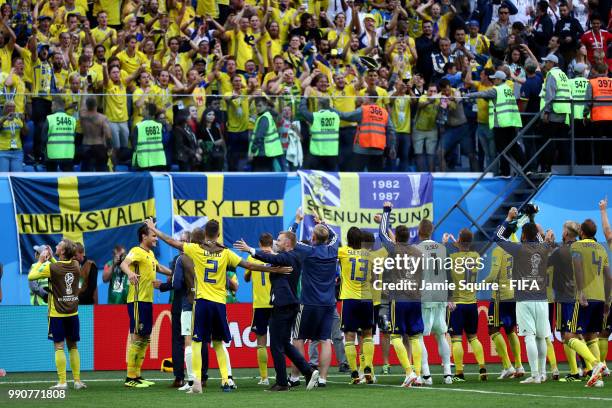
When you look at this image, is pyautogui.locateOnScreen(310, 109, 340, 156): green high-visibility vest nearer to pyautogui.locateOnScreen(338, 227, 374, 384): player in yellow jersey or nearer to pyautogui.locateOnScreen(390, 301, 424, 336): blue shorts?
pyautogui.locateOnScreen(338, 227, 374, 384): player in yellow jersey

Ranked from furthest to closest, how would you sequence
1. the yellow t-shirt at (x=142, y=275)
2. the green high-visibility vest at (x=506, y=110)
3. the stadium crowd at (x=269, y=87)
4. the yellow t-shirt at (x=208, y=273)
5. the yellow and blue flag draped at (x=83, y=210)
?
the green high-visibility vest at (x=506, y=110)
the yellow and blue flag draped at (x=83, y=210)
the stadium crowd at (x=269, y=87)
the yellow t-shirt at (x=142, y=275)
the yellow t-shirt at (x=208, y=273)

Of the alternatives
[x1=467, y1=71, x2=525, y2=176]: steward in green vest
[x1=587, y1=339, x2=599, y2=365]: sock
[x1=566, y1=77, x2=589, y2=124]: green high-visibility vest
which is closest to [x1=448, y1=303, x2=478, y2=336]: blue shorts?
[x1=587, y1=339, x2=599, y2=365]: sock

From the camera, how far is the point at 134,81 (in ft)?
84.0

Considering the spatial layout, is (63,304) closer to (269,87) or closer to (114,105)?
(114,105)

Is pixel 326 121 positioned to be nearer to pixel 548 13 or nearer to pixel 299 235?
pixel 299 235

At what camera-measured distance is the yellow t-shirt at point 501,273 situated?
19539mm

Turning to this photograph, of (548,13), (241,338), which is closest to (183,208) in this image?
(241,338)

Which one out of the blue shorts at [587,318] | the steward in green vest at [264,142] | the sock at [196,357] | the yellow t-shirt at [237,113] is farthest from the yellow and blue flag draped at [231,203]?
the blue shorts at [587,318]

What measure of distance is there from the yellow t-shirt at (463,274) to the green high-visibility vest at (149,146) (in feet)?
25.8

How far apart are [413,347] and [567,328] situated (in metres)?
2.34

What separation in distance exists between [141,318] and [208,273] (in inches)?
75.3

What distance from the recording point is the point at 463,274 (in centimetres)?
1977

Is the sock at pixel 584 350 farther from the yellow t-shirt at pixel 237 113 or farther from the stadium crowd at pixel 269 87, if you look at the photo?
the yellow t-shirt at pixel 237 113

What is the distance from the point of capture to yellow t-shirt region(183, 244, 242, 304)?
17.3 metres
